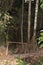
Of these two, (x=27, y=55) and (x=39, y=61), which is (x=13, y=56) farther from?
(x=39, y=61)

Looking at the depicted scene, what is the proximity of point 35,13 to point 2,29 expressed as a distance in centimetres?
215

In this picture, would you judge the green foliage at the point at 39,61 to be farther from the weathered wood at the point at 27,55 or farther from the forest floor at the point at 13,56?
the weathered wood at the point at 27,55

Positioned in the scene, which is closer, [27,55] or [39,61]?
[39,61]

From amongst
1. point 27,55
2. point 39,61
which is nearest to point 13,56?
point 27,55

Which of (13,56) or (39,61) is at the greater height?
(13,56)

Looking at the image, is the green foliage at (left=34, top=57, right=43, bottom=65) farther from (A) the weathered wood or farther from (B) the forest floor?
(A) the weathered wood

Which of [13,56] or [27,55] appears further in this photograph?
[27,55]

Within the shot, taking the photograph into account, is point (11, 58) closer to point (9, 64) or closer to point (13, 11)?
point (9, 64)

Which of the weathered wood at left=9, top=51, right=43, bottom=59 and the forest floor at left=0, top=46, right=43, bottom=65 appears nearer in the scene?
the forest floor at left=0, top=46, right=43, bottom=65

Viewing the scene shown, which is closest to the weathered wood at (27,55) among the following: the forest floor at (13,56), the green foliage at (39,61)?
the forest floor at (13,56)

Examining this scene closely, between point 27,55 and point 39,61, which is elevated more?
point 27,55

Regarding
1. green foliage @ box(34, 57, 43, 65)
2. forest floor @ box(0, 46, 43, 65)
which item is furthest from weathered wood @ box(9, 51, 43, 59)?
green foliage @ box(34, 57, 43, 65)

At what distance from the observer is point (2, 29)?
11.6m

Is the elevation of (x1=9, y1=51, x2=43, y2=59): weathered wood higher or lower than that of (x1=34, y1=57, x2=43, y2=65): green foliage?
higher
